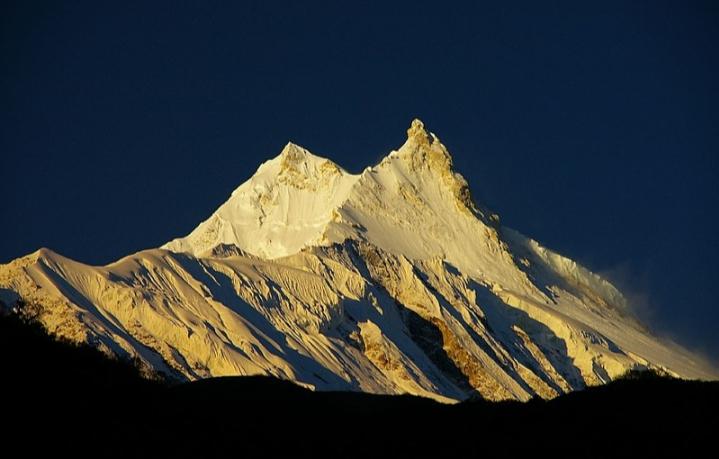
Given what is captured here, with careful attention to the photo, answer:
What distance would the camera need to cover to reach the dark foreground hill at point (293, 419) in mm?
40656

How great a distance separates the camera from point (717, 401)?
4916cm

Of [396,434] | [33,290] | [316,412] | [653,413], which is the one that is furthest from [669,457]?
[33,290]

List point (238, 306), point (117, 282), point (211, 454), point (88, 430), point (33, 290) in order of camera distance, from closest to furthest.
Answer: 1. point (88, 430)
2. point (211, 454)
3. point (33, 290)
4. point (117, 282)
5. point (238, 306)

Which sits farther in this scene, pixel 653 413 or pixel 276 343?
pixel 276 343

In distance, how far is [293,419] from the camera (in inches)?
2016

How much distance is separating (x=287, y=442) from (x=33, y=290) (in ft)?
350

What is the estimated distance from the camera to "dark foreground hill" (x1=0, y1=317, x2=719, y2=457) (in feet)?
133

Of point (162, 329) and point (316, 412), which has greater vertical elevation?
point (162, 329)

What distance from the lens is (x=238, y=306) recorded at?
6905 inches

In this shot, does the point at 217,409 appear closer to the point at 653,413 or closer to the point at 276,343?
the point at 653,413

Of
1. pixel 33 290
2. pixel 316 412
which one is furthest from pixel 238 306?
pixel 316 412

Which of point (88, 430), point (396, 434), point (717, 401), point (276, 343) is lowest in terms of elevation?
point (88, 430)

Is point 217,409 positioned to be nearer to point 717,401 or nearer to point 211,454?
point 211,454

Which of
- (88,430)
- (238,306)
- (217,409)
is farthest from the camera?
(238,306)
